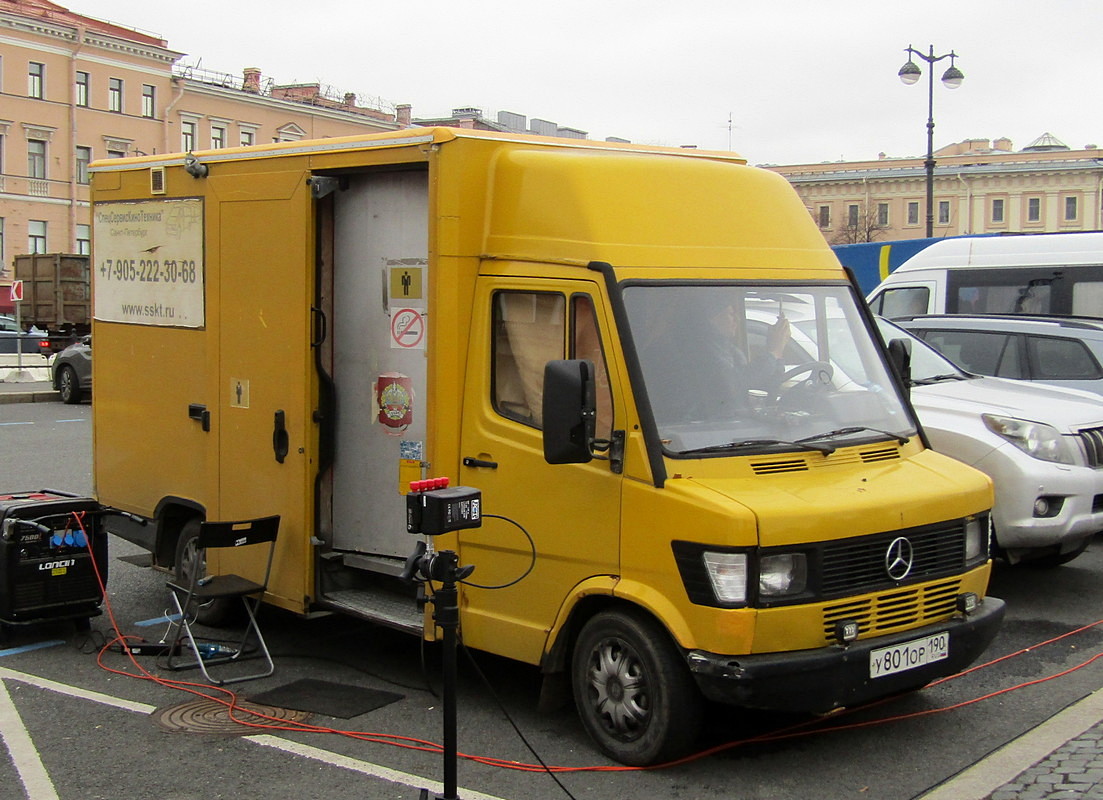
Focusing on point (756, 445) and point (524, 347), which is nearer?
point (756, 445)

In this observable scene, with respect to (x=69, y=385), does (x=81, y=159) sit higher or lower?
higher

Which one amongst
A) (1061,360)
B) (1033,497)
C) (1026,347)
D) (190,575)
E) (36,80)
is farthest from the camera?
(36,80)

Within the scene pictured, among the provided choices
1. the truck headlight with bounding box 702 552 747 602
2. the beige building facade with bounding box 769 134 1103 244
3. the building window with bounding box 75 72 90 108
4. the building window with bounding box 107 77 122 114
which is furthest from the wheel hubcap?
the beige building facade with bounding box 769 134 1103 244

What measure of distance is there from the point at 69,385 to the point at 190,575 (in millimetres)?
18089

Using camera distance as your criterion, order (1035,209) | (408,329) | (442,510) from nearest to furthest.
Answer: (442,510), (408,329), (1035,209)

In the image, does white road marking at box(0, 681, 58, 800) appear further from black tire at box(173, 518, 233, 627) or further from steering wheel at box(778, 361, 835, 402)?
steering wheel at box(778, 361, 835, 402)

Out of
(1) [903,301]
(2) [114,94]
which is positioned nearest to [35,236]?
(2) [114,94]

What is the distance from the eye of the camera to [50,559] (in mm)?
7539

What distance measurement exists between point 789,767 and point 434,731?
1.70 meters

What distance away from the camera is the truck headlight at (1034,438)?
8.43m

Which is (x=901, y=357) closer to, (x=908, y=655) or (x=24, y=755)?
(x=908, y=655)

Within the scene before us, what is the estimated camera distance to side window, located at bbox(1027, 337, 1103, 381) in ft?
35.9

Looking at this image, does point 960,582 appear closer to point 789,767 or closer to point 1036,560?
point 789,767

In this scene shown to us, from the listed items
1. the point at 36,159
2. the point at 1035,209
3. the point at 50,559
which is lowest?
the point at 50,559
